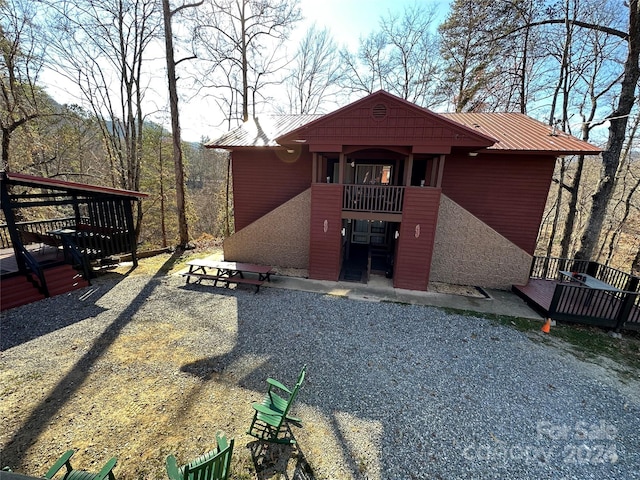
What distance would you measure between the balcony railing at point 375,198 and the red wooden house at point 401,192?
44 millimetres

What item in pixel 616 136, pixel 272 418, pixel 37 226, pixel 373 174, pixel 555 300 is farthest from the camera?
pixel 37 226

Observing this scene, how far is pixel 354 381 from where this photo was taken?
474cm

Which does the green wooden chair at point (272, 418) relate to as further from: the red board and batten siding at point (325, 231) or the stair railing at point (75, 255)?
the stair railing at point (75, 255)

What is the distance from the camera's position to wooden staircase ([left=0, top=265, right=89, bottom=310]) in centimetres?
667

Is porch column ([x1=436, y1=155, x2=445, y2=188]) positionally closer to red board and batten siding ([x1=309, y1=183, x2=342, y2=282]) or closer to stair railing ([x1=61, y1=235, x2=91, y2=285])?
red board and batten siding ([x1=309, y1=183, x2=342, y2=282])

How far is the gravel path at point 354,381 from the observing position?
11.3ft

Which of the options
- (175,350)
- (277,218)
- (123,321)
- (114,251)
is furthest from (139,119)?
(175,350)

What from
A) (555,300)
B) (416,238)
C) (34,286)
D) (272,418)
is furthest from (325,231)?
(34,286)

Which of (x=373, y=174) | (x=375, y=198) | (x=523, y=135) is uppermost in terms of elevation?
(x=523, y=135)

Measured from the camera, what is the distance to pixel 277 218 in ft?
32.9

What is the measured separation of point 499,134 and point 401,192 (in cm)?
436

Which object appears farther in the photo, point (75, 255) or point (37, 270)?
point (75, 255)

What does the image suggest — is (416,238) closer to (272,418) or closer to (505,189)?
(505,189)

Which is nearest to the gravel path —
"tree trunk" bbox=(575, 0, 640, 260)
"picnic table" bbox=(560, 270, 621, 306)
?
"picnic table" bbox=(560, 270, 621, 306)
